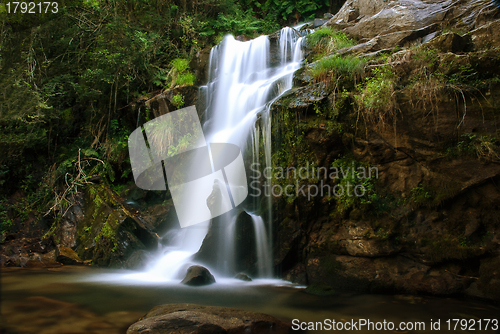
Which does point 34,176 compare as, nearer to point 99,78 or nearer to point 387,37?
point 99,78

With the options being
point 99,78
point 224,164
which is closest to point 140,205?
point 224,164

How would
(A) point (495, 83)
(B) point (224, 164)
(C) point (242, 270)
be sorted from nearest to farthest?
(A) point (495, 83) → (C) point (242, 270) → (B) point (224, 164)

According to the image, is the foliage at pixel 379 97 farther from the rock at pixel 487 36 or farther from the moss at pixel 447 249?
the moss at pixel 447 249

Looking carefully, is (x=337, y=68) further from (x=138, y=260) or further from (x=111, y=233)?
(x=111, y=233)

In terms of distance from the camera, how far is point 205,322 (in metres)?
3.21

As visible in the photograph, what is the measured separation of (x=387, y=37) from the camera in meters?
7.00

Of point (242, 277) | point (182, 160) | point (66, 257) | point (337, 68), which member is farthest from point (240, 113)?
point (66, 257)

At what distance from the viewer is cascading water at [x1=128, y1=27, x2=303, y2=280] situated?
20.0ft

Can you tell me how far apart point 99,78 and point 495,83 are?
384 inches

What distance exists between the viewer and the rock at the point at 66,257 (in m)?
7.01
